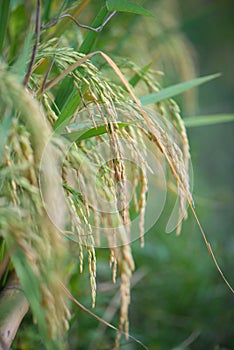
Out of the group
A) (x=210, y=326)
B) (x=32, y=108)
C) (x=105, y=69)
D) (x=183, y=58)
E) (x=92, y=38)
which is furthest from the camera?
(x=183, y=58)

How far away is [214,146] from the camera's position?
9.32 ft

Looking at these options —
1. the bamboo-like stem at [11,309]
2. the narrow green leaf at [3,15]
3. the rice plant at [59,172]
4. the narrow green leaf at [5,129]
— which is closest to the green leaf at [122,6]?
the rice plant at [59,172]

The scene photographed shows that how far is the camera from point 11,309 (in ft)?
2.42

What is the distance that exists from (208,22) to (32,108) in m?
3.07

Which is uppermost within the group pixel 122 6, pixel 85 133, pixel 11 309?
pixel 122 6

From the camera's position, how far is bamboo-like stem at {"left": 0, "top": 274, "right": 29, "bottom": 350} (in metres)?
0.71

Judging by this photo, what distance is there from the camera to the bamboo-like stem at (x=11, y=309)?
713 millimetres

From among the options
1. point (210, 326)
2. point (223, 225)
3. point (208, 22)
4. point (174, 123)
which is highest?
point (174, 123)

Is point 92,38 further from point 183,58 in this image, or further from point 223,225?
point 223,225

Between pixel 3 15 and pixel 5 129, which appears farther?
pixel 3 15

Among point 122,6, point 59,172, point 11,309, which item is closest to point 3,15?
point 122,6

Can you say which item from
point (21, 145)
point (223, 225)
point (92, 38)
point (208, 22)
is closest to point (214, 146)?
point (223, 225)

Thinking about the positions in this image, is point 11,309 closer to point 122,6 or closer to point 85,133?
point 85,133

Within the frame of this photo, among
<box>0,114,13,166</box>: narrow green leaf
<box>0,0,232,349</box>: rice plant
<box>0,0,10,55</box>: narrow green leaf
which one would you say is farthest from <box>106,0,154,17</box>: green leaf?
<box>0,114,13,166</box>: narrow green leaf
